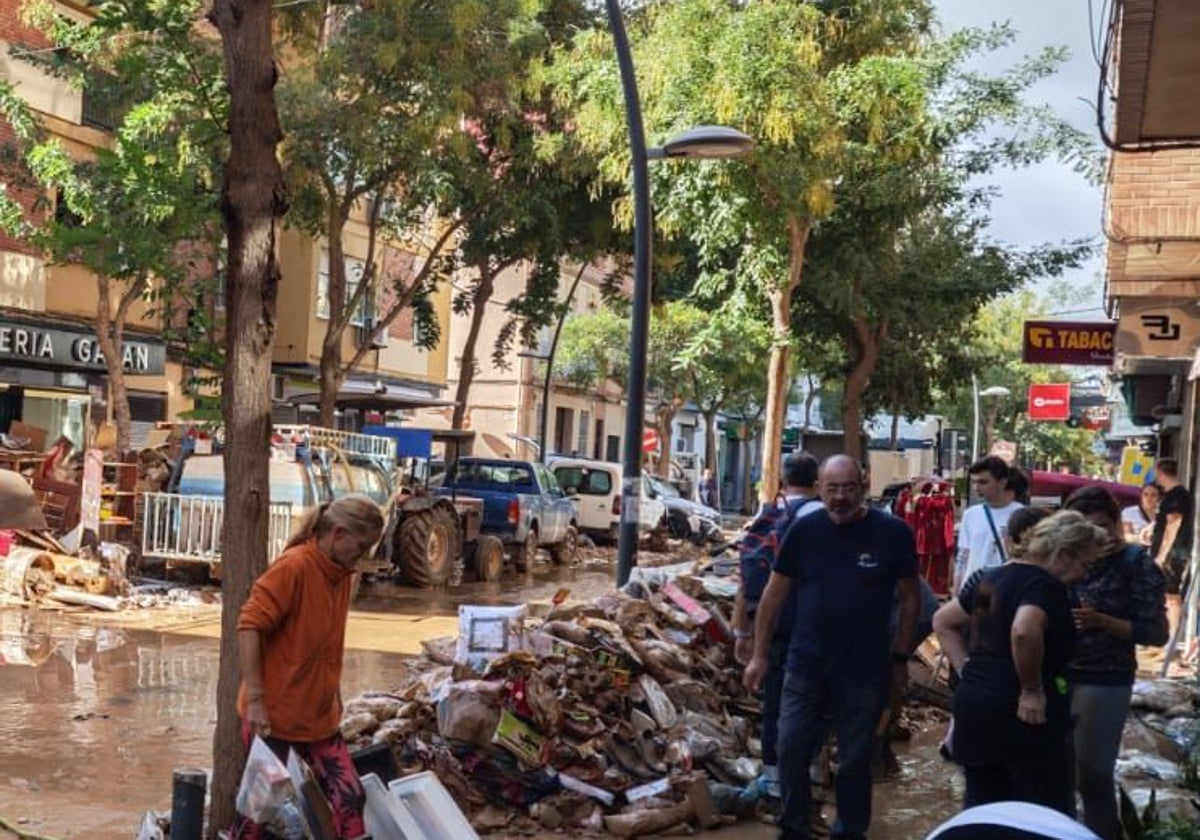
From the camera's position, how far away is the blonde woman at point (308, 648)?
15.5 feet

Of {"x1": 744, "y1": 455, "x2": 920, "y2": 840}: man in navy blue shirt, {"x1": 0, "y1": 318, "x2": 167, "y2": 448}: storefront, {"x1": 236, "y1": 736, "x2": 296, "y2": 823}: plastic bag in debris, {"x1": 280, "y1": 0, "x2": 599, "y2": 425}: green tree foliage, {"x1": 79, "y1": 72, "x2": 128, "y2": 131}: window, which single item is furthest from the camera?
{"x1": 0, "y1": 318, "x2": 167, "y2": 448}: storefront

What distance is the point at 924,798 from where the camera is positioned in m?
7.69

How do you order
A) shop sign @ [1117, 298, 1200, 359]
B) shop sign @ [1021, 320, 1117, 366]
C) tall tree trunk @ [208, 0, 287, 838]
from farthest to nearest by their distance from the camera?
1. shop sign @ [1021, 320, 1117, 366]
2. shop sign @ [1117, 298, 1200, 359]
3. tall tree trunk @ [208, 0, 287, 838]

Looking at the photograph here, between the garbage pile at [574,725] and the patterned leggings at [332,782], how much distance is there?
100cm

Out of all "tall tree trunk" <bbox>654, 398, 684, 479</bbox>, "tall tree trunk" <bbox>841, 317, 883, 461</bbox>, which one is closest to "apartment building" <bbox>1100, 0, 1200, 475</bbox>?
"tall tree trunk" <bbox>841, 317, 883, 461</bbox>

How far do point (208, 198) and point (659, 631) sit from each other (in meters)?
10.8

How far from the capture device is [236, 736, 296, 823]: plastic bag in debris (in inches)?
180

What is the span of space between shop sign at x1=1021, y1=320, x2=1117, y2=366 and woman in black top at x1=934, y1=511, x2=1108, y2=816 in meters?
10.5

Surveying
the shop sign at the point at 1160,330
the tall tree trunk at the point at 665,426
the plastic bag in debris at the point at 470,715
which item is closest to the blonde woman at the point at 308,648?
the plastic bag in debris at the point at 470,715

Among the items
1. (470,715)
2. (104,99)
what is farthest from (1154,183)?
(104,99)

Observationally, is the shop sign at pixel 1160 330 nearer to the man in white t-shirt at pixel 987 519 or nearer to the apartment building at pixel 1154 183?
the apartment building at pixel 1154 183

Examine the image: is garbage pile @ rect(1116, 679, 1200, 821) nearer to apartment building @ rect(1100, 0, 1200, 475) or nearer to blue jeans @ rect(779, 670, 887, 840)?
blue jeans @ rect(779, 670, 887, 840)

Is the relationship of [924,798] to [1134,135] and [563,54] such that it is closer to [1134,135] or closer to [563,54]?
[1134,135]

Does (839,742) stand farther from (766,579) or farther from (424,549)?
(424,549)
